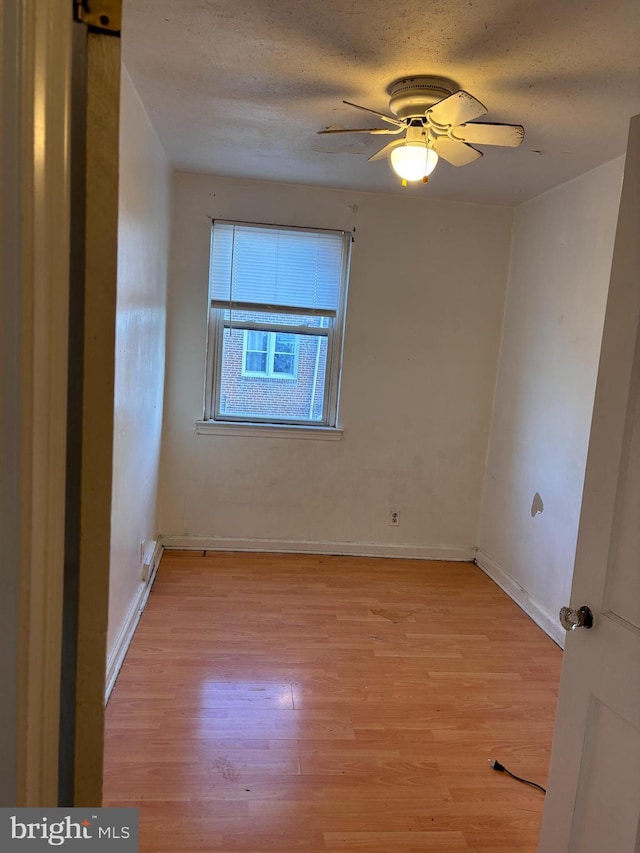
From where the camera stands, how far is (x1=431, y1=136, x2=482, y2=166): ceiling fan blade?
220 centimetres

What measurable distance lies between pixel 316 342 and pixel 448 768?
8.67ft

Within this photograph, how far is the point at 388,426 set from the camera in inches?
155

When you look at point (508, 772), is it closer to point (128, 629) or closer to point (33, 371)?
point (128, 629)

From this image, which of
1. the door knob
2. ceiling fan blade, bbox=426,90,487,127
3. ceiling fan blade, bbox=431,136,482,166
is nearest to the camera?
the door knob

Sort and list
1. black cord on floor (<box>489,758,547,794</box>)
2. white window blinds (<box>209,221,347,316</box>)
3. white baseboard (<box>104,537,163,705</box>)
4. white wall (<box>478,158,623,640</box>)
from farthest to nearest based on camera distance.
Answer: white window blinds (<box>209,221,347,316</box>)
white wall (<box>478,158,623,640</box>)
white baseboard (<box>104,537,163,705</box>)
black cord on floor (<box>489,758,547,794</box>)

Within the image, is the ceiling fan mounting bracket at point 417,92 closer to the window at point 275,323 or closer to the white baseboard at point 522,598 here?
the window at point 275,323

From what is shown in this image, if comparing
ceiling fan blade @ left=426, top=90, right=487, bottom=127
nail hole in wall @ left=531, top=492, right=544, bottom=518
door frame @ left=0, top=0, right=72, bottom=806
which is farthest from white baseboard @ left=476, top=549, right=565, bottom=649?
door frame @ left=0, top=0, right=72, bottom=806

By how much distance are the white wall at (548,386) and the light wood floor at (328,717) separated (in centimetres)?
38

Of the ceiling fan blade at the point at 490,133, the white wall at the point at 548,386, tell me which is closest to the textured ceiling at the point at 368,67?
the ceiling fan blade at the point at 490,133

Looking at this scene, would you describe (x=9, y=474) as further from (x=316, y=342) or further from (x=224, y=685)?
(x=316, y=342)

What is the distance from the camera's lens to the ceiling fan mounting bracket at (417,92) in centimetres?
203

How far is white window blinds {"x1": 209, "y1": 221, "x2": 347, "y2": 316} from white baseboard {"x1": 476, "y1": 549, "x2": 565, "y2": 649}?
2.18 m

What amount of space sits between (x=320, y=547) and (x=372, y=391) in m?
1.20

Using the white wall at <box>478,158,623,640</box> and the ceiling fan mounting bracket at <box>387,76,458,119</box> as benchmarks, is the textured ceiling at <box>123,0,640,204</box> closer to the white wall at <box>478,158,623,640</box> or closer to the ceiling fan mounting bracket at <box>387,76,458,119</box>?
the ceiling fan mounting bracket at <box>387,76,458,119</box>
